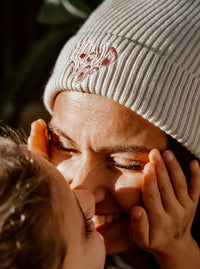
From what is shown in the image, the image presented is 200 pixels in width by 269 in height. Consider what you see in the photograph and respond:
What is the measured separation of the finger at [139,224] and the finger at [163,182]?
105mm

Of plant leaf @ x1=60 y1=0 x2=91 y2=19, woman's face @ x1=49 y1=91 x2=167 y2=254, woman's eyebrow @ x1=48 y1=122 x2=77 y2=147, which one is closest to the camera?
woman's face @ x1=49 y1=91 x2=167 y2=254

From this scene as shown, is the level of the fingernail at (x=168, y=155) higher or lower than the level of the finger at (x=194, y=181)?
higher

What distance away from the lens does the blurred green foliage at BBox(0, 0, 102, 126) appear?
259 cm

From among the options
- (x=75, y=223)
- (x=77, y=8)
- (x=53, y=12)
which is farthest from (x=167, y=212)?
(x=53, y=12)

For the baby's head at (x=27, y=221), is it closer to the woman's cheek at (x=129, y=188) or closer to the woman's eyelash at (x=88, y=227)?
the woman's eyelash at (x=88, y=227)

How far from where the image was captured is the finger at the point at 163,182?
4.16 ft

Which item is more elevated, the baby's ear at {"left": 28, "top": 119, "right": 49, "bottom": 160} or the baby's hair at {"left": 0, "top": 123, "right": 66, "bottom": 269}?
the baby's hair at {"left": 0, "top": 123, "right": 66, "bottom": 269}

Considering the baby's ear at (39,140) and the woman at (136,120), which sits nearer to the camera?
the woman at (136,120)

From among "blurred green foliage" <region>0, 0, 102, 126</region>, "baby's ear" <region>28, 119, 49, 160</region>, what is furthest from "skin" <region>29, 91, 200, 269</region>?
"blurred green foliage" <region>0, 0, 102, 126</region>

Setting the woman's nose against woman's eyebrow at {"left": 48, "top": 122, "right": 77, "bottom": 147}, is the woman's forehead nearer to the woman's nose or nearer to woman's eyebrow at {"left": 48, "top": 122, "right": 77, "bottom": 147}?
woman's eyebrow at {"left": 48, "top": 122, "right": 77, "bottom": 147}

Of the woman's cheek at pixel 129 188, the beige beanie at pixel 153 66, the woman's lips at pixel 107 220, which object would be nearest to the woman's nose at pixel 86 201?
the woman's cheek at pixel 129 188

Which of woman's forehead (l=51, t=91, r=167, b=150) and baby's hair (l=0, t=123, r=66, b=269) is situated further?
woman's forehead (l=51, t=91, r=167, b=150)

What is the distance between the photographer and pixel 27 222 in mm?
944

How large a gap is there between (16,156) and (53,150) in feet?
1.55
